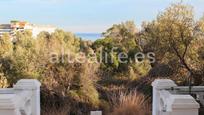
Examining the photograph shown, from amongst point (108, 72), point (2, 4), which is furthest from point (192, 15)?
point (2, 4)

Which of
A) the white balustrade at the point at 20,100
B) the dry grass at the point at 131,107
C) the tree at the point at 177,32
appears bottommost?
the dry grass at the point at 131,107

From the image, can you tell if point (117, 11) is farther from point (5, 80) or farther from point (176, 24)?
point (5, 80)

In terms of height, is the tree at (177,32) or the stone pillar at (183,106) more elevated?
the tree at (177,32)

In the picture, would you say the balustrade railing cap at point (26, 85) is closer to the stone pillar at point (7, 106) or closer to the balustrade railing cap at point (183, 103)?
the stone pillar at point (7, 106)

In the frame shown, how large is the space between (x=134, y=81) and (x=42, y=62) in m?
2.42

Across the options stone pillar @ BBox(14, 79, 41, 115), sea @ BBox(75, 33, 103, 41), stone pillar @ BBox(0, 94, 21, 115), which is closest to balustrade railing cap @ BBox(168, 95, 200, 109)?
stone pillar @ BBox(0, 94, 21, 115)

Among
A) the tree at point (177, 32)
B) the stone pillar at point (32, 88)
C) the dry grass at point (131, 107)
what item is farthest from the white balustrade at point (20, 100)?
the tree at point (177, 32)

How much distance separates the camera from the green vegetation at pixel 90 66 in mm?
7605

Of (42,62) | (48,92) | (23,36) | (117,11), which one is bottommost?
(48,92)

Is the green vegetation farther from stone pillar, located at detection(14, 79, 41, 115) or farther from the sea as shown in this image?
stone pillar, located at detection(14, 79, 41, 115)

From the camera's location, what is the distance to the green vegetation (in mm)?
7605

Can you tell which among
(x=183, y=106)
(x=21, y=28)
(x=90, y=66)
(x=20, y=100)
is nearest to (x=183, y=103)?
(x=183, y=106)

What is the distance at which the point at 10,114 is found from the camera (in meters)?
2.62

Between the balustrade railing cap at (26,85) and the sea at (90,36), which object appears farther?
the sea at (90,36)
